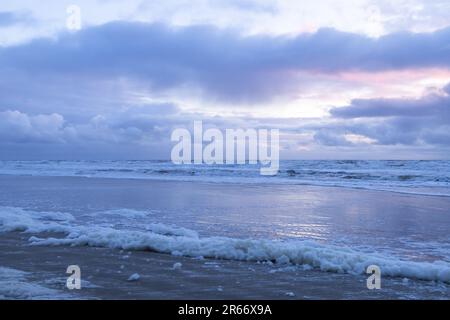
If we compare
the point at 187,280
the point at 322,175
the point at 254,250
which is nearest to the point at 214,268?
the point at 187,280

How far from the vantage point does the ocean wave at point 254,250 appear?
6.20 meters

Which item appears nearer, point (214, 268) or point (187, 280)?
point (187, 280)

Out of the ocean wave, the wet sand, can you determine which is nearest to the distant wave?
the ocean wave

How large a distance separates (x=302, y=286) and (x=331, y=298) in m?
0.52

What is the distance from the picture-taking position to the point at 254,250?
705cm

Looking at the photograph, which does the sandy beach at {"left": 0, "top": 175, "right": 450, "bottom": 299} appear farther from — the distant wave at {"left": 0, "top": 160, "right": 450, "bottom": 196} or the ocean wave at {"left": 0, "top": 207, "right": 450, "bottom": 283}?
the distant wave at {"left": 0, "top": 160, "right": 450, "bottom": 196}

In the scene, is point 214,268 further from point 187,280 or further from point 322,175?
point 322,175

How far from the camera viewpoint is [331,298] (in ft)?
16.7

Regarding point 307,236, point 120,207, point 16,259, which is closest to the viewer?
point 16,259

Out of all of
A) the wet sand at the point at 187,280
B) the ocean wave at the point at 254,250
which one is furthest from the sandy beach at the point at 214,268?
the ocean wave at the point at 254,250

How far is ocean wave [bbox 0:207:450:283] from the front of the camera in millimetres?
6199

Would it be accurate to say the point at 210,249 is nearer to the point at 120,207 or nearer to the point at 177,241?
the point at 177,241

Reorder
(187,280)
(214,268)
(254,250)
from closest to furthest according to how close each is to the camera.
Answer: (187,280) → (214,268) → (254,250)

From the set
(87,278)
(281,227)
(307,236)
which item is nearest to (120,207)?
(281,227)
